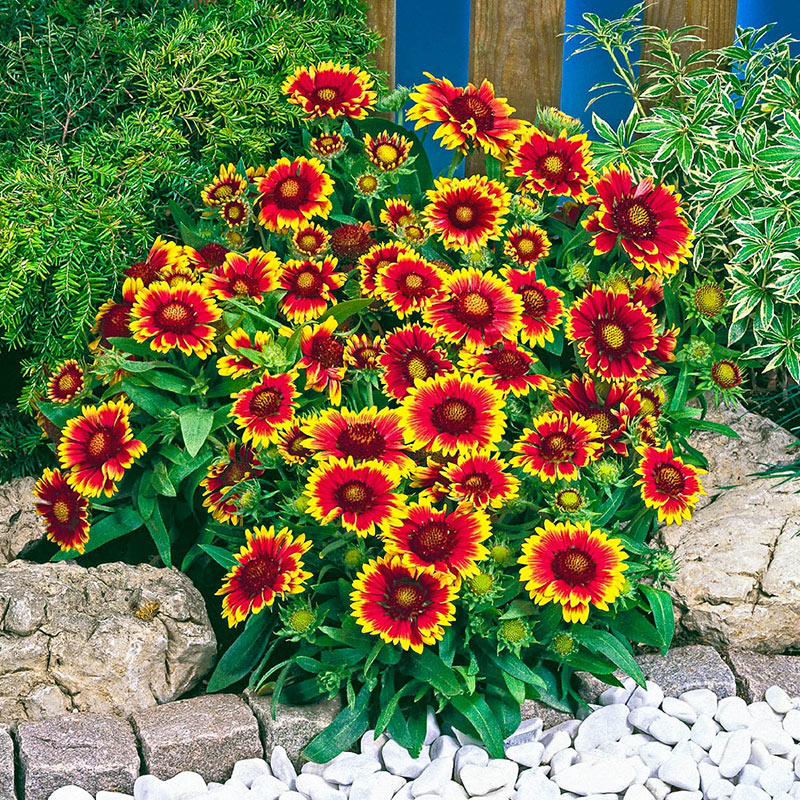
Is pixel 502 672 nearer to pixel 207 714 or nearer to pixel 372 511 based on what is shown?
pixel 372 511

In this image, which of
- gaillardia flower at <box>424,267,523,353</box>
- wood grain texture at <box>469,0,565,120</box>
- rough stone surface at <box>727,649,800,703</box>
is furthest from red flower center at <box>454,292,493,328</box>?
wood grain texture at <box>469,0,565,120</box>

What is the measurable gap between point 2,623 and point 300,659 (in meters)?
0.62

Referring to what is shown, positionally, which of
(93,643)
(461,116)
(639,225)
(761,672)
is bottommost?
(761,672)

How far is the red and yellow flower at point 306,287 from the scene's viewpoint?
221 cm

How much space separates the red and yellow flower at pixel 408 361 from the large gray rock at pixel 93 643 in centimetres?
63

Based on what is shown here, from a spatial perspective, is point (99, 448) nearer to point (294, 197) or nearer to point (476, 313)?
point (294, 197)

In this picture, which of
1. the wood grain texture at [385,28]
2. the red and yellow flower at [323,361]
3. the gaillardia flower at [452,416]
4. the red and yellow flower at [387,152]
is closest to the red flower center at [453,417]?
the gaillardia flower at [452,416]

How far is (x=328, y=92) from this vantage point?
98.3 inches

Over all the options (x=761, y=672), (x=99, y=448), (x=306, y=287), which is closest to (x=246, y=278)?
(x=306, y=287)

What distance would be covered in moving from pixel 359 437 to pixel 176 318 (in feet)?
1.59

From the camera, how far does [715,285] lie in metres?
2.49

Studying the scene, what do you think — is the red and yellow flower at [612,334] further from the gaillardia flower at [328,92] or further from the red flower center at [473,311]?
the gaillardia flower at [328,92]

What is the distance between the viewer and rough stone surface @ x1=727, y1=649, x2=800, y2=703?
212 centimetres

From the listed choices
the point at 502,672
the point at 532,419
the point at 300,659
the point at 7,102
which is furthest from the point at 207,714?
the point at 7,102
